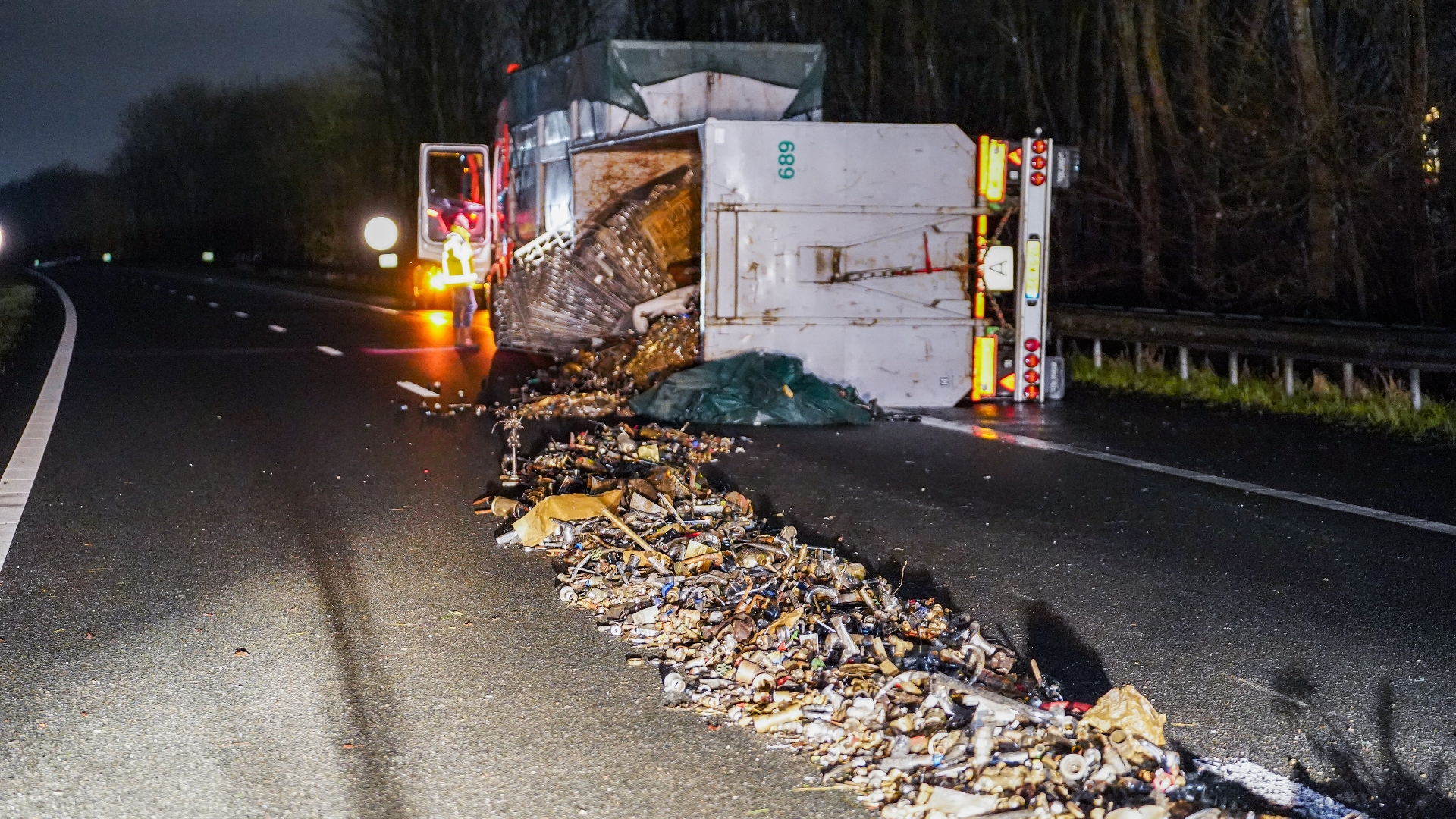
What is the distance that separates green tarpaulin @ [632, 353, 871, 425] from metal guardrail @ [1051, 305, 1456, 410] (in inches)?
151

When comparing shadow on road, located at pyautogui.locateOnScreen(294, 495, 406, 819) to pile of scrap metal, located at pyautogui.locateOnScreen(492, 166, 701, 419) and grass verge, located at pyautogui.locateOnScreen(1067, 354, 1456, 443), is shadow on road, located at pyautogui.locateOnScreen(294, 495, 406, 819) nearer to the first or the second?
pile of scrap metal, located at pyautogui.locateOnScreen(492, 166, 701, 419)

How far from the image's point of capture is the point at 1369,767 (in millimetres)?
4137

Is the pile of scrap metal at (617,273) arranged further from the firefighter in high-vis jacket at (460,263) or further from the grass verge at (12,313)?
the grass verge at (12,313)

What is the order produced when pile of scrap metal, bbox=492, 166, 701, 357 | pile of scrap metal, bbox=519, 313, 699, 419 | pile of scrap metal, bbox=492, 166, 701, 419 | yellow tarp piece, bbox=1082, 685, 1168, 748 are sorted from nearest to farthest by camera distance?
yellow tarp piece, bbox=1082, 685, 1168, 748
pile of scrap metal, bbox=519, 313, 699, 419
pile of scrap metal, bbox=492, 166, 701, 419
pile of scrap metal, bbox=492, 166, 701, 357

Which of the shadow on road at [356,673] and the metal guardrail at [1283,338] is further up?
the metal guardrail at [1283,338]

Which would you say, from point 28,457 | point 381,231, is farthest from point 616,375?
point 381,231

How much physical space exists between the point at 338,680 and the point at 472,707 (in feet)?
1.89

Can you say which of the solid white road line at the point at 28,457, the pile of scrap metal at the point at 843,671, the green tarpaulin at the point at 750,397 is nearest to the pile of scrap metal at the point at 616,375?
the green tarpaulin at the point at 750,397

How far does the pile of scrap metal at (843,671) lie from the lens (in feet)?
12.8

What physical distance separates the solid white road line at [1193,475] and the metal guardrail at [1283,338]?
317cm

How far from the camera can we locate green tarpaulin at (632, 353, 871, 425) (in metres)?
11.6

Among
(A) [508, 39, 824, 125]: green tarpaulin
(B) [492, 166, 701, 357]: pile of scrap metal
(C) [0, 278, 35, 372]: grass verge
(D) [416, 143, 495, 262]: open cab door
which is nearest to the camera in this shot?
(B) [492, 166, 701, 357]: pile of scrap metal

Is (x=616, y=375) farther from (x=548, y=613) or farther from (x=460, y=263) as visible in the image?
(x=460, y=263)

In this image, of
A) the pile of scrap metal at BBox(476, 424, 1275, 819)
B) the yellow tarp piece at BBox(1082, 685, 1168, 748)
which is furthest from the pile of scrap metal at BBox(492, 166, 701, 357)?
the yellow tarp piece at BBox(1082, 685, 1168, 748)
